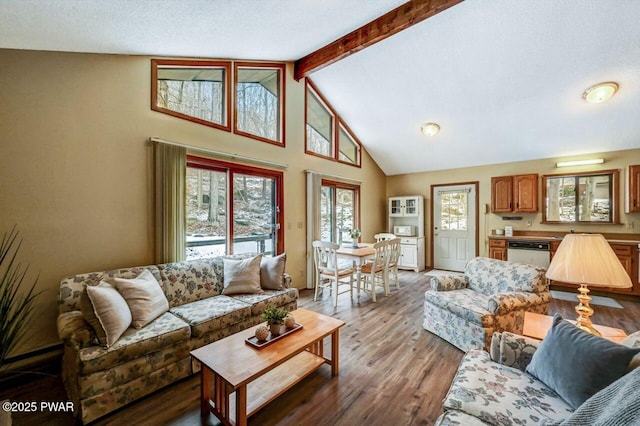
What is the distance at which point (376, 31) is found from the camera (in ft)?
10.9

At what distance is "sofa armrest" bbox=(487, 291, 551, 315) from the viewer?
234cm

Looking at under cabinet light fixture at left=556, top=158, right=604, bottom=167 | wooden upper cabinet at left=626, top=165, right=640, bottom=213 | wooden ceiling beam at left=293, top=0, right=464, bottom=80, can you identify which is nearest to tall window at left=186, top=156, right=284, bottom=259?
wooden ceiling beam at left=293, top=0, right=464, bottom=80

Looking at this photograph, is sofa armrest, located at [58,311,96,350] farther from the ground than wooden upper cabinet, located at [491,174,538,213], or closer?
closer

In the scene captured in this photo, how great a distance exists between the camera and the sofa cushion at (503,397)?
1211mm

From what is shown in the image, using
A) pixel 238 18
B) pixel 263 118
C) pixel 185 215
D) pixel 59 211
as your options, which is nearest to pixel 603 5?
pixel 238 18

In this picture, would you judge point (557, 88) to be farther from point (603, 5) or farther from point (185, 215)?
point (185, 215)

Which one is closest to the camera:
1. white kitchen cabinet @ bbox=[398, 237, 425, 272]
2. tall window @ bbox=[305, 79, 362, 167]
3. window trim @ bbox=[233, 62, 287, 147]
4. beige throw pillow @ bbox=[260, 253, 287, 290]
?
beige throw pillow @ bbox=[260, 253, 287, 290]

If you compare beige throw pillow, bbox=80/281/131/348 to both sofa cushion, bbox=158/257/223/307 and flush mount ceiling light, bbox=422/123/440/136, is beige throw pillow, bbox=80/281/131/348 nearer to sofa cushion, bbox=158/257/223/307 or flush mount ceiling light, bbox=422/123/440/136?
sofa cushion, bbox=158/257/223/307

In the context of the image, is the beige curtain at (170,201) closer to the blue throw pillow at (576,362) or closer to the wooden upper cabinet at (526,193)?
the blue throw pillow at (576,362)

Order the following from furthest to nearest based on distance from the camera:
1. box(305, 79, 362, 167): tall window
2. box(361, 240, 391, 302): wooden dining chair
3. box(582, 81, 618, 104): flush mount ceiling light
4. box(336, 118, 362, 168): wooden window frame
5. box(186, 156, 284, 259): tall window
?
box(336, 118, 362, 168): wooden window frame < box(305, 79, 362, 167): tall window < box(361, 240, 391, 302): wooden dining chair < box(582, 81, 618, 104): flush mount ceiling light < box(186, 156, 284, 259): tall window

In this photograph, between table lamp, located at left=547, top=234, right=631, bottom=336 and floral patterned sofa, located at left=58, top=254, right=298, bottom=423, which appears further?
floral patterned sofa, located at left=58, top=254, right=298, bottom=423

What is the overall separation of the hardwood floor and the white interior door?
302 centimetres

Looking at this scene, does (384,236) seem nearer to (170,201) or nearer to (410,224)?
(410,224)

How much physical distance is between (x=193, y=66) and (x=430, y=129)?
4072 millimetres
